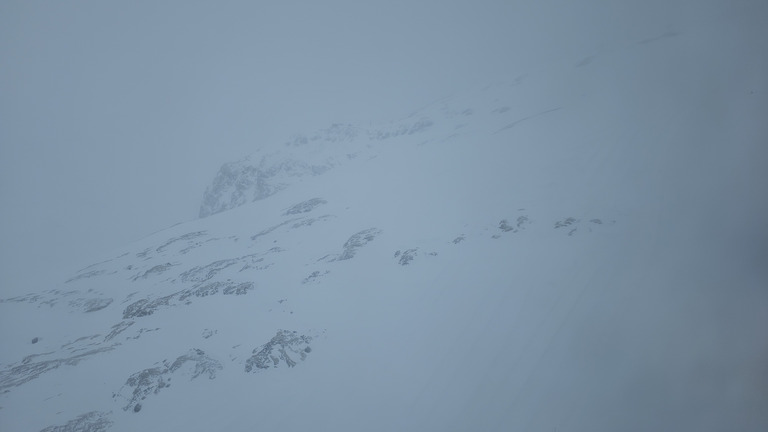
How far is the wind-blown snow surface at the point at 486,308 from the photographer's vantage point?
8445 millimetres

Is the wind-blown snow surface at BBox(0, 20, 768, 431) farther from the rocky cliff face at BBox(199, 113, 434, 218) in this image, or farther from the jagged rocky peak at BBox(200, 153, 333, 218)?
the rocky cliff face at BBox(199, 113, 434, 218)

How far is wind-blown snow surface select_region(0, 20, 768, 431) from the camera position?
845cm

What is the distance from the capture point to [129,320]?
674 inches

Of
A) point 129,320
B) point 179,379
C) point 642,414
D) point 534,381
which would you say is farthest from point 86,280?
point 642,414

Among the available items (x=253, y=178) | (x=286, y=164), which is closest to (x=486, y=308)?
(x=286, y=164)

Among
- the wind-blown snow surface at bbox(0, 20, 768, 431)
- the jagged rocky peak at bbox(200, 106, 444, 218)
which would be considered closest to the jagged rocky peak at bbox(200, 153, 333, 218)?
the jagged rocky peak at bbox(200, 106, 444, 218)

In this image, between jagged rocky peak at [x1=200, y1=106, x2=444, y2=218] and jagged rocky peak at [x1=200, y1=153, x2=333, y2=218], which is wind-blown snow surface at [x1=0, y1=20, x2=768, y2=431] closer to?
jagged rocky peak at [x1=200, y1=153, x2=333, y2=218]

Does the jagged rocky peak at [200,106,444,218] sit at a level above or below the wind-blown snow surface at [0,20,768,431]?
above

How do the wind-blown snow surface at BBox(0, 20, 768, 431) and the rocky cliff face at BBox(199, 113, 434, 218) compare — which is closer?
the wind-blown snow surface at BBox(0, 20, 768, 431)

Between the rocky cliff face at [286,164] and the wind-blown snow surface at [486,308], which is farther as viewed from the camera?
the rocky cliff face at [286,164]

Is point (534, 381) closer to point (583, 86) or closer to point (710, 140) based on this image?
point (710, 140)

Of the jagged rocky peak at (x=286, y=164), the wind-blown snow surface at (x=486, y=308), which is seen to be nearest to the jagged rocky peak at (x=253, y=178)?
the jagged rocky peak at (x=286, y=164)

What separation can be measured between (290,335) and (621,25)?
199ft

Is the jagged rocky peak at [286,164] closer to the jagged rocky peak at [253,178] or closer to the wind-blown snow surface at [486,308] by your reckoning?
the jagged rocky peak at [253,178]
